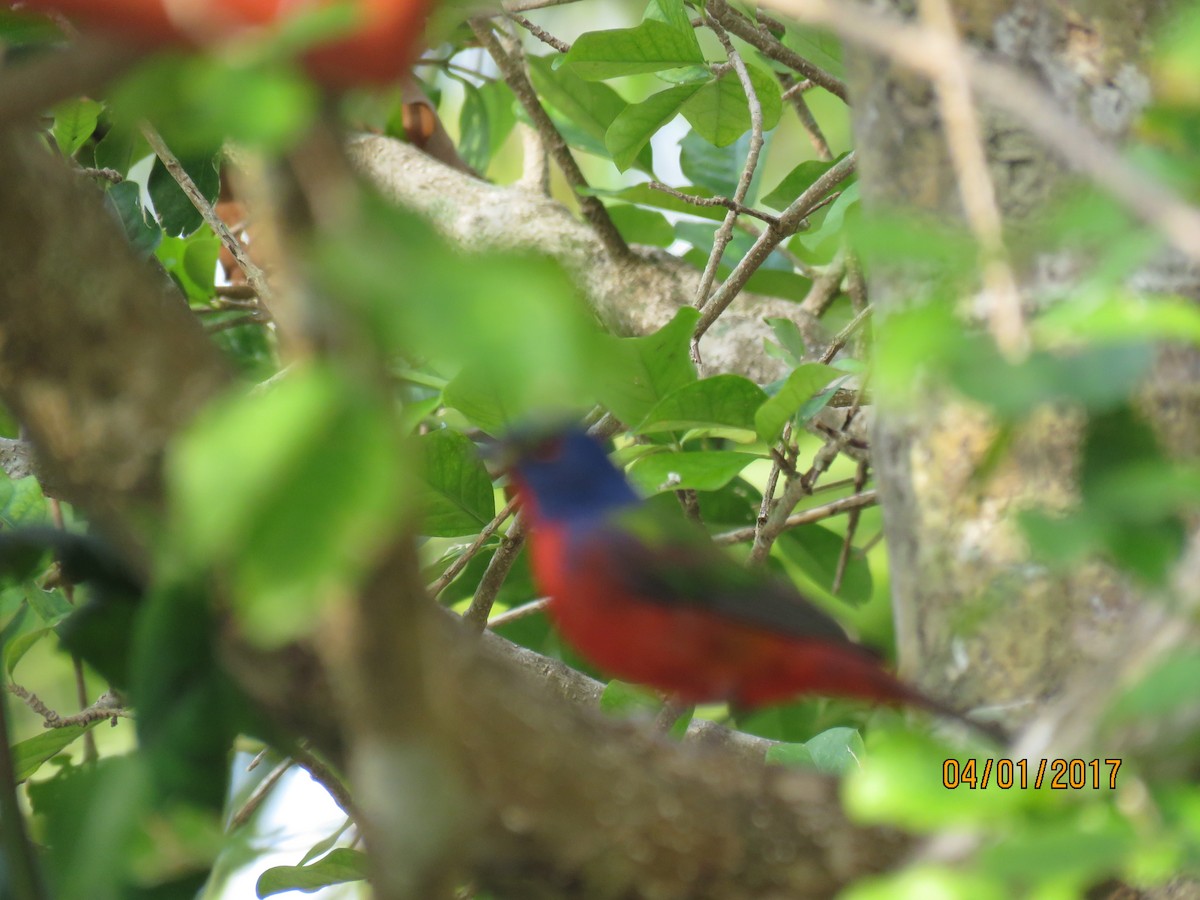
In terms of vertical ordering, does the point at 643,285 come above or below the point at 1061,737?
below

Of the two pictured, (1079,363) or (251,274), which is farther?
(251,274)

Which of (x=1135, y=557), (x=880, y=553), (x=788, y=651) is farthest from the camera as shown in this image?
(x=880, y=553)

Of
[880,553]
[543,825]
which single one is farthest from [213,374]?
[880,553]

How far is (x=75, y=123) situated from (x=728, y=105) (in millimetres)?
1974

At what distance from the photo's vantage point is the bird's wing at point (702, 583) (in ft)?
8.34

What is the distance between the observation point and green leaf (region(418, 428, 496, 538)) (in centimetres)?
336

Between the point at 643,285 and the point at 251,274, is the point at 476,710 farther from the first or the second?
the point at 643,285

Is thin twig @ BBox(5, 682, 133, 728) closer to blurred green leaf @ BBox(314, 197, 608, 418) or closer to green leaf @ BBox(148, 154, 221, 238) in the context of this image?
green leaf @ BBox(148, 154, 221, 238)

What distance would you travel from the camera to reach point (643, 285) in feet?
14.0

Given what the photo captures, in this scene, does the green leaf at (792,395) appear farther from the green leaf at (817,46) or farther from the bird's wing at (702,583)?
the green leaf at (817,46)

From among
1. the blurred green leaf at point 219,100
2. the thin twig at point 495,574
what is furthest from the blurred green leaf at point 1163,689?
the thin twig at point 495,574

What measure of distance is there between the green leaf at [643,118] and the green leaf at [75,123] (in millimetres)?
1547

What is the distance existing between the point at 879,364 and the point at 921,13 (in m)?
1.03

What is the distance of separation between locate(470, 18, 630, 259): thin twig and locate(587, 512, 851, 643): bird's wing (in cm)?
169
